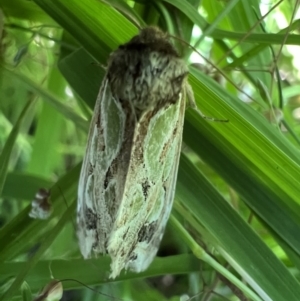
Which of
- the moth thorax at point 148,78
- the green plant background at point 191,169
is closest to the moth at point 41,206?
the green plant background at point 191,169

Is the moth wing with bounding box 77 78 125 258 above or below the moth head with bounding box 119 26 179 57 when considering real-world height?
below

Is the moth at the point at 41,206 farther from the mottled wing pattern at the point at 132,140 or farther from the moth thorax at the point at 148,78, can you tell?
the moth thorax at the point at 148,78

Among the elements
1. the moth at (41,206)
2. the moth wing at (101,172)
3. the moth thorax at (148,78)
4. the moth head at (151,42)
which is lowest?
the moth at (41,206)

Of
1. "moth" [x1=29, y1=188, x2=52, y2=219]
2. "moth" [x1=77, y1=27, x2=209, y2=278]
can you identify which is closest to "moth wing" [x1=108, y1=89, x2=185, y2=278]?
"moth" [x1=77, y1=27, x2=209, y2=278]

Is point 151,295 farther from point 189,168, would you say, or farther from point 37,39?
point 37,39

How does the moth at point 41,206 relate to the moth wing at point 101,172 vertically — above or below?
below

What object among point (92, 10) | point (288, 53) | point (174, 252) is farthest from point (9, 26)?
point (288, 53)

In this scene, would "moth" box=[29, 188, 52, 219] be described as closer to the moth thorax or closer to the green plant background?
the green plant background
